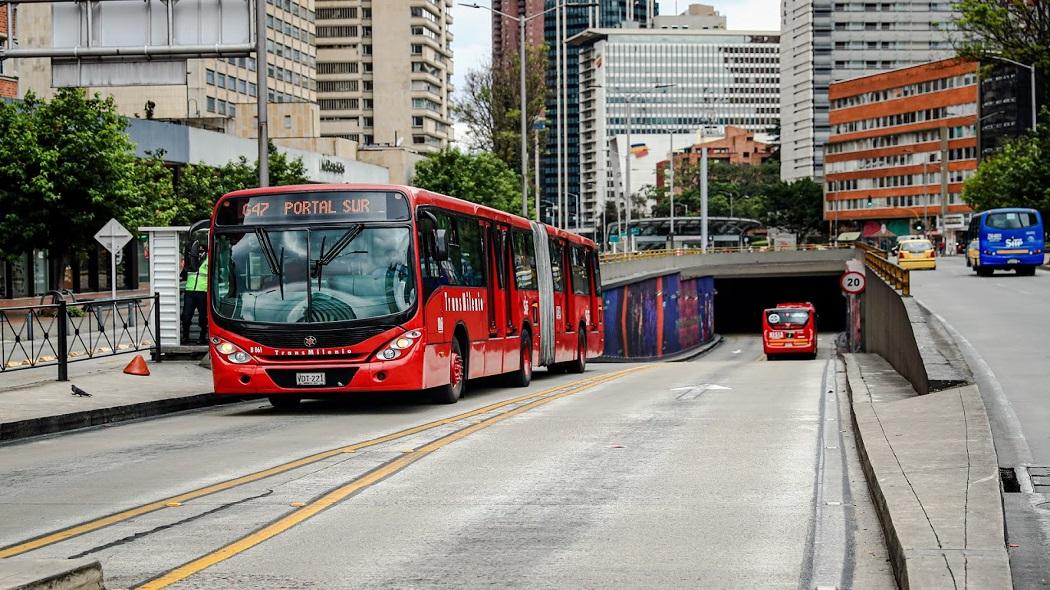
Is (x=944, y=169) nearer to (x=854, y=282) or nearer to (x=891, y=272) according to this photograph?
(x=854, y=282)

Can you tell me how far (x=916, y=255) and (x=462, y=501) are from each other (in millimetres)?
64055

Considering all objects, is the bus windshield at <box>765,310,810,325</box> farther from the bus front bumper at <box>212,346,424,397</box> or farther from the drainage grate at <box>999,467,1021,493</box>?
the drainage grate at <box>999,467,1021,493</box>

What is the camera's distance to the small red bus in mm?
67000

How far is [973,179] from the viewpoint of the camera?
10512 centimetres

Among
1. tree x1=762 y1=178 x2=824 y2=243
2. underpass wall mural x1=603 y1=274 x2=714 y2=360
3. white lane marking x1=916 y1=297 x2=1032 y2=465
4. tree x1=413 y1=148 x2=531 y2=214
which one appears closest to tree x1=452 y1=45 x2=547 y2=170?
tree x1=413 y1=148 x2=531 y2=214

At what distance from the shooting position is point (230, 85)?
10569 cm

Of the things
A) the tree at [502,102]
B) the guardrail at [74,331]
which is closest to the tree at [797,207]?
the tree at [502,102]

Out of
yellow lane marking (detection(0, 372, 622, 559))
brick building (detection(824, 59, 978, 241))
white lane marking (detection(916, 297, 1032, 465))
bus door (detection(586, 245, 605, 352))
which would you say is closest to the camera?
yellow lane marking (detection(0, 372, 622, 559))

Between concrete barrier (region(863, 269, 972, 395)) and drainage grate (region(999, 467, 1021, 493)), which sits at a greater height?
concrete barrier (region(863, 269, 972, 395))

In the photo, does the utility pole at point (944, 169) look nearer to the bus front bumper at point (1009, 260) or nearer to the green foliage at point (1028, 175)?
the green foliage at point (1028, 175)

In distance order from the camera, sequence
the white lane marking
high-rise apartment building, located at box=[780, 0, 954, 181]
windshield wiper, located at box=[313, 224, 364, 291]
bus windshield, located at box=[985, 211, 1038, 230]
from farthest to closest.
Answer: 1. high-rise apartment building, located at box=[780, 0, 954, 181]
2. bus windshield, located at box=[985, 211, 1038, 230]
3. windshield wiper, located at box=[313, 224, 364, 291]
4. the white lane marking

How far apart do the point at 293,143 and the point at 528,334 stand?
78102 mm

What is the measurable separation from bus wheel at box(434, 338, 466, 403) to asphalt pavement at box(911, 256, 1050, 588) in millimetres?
7115

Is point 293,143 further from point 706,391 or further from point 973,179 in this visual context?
point 706,391
